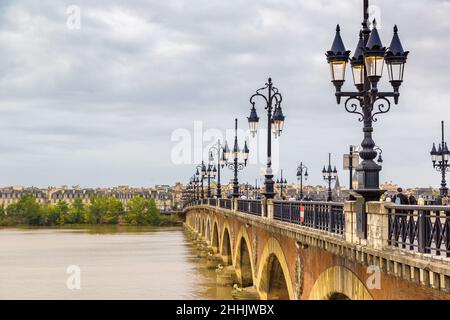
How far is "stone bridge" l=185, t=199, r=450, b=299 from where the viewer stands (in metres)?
11.0

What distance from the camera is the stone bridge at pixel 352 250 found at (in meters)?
11.0

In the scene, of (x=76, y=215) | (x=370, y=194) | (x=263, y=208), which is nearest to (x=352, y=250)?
(x=370, y=194)

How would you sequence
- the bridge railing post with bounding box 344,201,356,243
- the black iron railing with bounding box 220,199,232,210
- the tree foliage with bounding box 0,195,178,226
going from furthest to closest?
the tree foliage with bounding box 0,195,178,226
the black iron railing with bounding box 220,199,232,210
the bridge railing post with bounding box 344,201,356,243

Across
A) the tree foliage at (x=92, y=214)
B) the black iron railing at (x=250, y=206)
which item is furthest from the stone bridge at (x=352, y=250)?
the tree foliage at (x=92, y=214)

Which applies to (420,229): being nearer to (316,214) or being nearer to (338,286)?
(338,286)

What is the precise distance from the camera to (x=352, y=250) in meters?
14.4

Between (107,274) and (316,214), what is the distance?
38.1 m

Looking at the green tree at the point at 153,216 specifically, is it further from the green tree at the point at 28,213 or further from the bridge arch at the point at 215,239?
the bridge arch at the point at 215,239

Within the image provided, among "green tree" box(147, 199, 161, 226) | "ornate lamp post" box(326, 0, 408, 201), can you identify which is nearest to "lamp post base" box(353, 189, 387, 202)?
"ornate lamp post" box(326, 0, 408, 201)

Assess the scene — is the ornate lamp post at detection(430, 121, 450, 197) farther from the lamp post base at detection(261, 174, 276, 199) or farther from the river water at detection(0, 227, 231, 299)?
the river water at detection(0, 227, 231, 299)

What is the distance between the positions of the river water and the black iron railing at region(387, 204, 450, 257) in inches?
1097

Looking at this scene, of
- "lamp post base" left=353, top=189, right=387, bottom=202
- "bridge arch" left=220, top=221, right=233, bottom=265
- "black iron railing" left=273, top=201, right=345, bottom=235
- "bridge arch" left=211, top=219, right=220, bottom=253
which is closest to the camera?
"lamp post base" left=353, top=189, right=387, bottom=202

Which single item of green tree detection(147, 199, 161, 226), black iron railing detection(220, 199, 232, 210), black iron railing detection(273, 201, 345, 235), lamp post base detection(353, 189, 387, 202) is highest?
lamp post base detection(353, 189, 387, 202)
